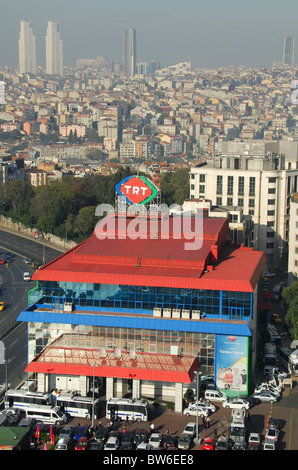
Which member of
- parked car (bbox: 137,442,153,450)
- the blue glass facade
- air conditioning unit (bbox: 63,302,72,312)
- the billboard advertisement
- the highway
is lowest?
the highway

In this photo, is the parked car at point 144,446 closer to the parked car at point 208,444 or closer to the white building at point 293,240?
the parked car at point 208,444

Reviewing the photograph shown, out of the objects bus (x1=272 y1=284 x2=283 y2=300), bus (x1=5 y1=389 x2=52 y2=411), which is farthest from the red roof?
bus (x1=272 y1=284 x2=283 y2=300)

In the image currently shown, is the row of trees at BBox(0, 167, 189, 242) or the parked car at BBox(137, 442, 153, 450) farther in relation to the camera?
the row of trees at BBox(0, 167, 189, 242)

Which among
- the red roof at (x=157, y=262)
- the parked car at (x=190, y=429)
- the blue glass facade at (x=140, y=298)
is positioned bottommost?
the parked car at (x=190, y=429)

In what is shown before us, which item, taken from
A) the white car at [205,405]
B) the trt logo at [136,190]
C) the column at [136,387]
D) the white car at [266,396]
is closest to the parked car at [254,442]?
the white car at [205,405]

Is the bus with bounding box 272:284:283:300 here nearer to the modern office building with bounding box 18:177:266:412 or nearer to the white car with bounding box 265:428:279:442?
the modern office building with bounding box 18:177:266:412

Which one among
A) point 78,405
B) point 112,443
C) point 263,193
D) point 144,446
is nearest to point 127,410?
point 78,405

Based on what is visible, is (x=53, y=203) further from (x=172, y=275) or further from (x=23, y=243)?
(x=172, y=275)
